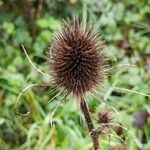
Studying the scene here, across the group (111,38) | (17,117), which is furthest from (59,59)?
(111,38)

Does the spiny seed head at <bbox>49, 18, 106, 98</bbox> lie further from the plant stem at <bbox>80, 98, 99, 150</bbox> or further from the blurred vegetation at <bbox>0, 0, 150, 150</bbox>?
the blurred vegetation at <bbox>0, 0, 150, 150</bbox>

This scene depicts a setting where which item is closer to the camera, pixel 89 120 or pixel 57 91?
pixel 89 120

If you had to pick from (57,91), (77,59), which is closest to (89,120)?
(77,59)

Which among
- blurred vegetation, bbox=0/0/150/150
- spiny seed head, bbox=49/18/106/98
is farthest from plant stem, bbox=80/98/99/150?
blurred vegetation, bbox=0/0/150/150

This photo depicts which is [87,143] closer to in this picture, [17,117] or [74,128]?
[74,128]

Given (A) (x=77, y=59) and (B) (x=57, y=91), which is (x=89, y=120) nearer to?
(A) (x=77, y=59)
